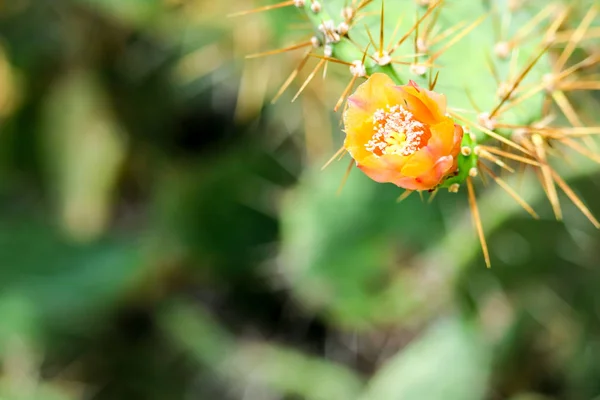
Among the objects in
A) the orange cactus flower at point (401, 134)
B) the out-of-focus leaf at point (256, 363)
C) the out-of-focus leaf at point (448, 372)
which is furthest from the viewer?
the out-of-focus leaf at point (256, 363)

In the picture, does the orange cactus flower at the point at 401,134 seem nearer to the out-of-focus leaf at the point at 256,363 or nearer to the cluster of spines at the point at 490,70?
the cluster of spines at the point at 490,70

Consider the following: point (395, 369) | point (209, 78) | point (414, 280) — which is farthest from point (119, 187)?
point (395, 369)

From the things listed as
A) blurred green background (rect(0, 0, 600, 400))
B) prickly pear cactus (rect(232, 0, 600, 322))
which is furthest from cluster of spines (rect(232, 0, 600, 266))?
blurred green background (rect(0, 0, 600, 400))

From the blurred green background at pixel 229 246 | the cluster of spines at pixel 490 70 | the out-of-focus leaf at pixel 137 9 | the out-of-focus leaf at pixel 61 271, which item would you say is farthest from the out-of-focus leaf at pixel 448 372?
the out-of-focus leaf at pixel 137 9

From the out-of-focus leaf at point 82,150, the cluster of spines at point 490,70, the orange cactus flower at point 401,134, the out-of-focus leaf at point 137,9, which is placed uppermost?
the out-of-focus leaf at point 137,9

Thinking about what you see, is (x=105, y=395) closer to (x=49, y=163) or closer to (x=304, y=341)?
(x=304, y=341)

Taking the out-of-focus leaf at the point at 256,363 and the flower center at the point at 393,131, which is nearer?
the flower center at the point at 393,131

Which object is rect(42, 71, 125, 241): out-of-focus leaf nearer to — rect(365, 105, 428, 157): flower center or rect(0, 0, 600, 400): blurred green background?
rect(0, 0, 600, 400): blurred green background
